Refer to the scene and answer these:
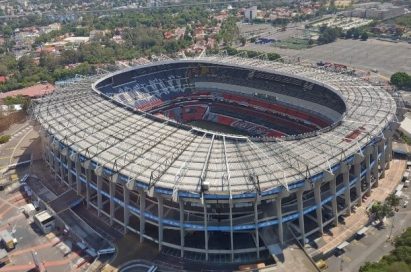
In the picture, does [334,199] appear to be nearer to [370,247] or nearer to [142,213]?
[370,247]

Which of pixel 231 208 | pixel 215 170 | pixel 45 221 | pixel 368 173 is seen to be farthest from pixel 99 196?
pixel 368 173

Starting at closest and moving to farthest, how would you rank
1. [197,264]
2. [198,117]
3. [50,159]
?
[197,264] → [50,159] → [198,117]

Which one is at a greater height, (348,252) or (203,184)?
(203,184)

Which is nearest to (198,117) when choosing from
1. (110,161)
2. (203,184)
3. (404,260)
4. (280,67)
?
(280,67)

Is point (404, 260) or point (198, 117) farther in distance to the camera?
point (198, 117)

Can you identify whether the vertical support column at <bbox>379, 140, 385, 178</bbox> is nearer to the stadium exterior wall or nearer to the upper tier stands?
the stadium exterior wall

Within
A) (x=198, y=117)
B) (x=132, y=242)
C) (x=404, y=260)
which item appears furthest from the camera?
(x=198, y=117)

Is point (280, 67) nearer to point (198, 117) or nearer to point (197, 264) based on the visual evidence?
point (198, 117)

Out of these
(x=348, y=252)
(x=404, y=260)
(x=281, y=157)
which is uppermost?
(x=281, y=157)
